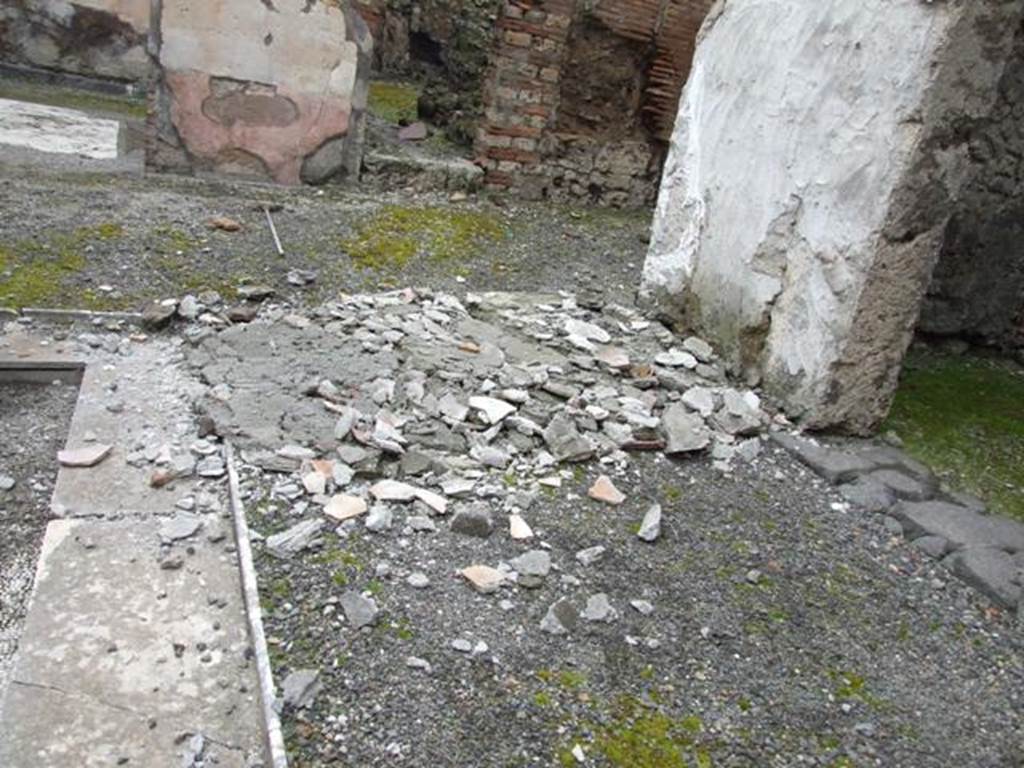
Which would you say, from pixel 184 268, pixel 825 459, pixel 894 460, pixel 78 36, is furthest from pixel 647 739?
pixel 78 36

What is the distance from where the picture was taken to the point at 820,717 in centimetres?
193

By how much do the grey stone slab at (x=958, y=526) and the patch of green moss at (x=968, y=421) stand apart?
16cm

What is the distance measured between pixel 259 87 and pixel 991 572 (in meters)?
4.72

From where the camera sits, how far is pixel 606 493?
267 centimetres

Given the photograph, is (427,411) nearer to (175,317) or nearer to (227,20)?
(175,317)

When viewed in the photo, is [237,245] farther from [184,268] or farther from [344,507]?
[344,507]

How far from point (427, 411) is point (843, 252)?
155 cm

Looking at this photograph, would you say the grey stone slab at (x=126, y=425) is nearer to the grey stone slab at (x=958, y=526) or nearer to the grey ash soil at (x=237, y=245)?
the grey ash soil at (x=237, y=245)

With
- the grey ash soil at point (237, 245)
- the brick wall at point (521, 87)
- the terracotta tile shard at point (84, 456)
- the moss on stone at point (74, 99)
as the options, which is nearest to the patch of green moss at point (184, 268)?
the grey ash soil at point (237, 245)

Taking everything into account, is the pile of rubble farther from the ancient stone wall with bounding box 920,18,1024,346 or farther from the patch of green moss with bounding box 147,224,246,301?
the ancient stone wall with bounding box 920,18,1024,346

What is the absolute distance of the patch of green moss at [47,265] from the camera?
358cm

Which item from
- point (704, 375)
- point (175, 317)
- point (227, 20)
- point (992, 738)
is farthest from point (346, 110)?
point (992, 738)

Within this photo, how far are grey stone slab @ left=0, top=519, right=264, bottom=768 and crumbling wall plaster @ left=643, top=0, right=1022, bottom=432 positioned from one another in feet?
7.15

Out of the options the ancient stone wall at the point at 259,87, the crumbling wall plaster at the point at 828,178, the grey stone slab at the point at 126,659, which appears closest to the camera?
the grey stone slab at the point at 126,659
